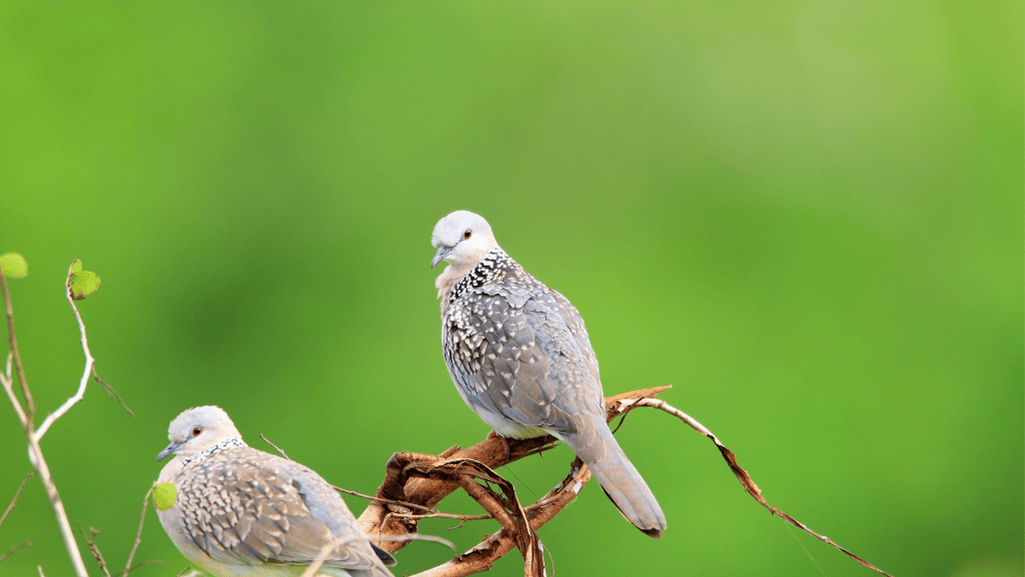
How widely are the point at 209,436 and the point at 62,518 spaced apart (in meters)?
0.57

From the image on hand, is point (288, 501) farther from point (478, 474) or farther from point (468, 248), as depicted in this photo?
point (468, 248)

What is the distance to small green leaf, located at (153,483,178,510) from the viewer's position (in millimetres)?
898

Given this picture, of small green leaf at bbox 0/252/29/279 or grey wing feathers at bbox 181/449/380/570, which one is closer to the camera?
small green leaf at bbox 0/252/29/279

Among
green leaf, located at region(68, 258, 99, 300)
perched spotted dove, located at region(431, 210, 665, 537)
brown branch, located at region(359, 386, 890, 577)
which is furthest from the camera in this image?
perched spotted dove, located at region(431, 210, 665, 537)

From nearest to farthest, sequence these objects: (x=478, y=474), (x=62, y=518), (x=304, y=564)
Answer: (x=62, y=518)
(x=478, y=474)
(x=304, y=564)

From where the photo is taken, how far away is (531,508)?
1.19 metres

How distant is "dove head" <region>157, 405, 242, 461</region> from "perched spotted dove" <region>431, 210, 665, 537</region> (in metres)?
0.46

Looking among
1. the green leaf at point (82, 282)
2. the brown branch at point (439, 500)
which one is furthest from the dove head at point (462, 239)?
the green leaf at point (82, 282)

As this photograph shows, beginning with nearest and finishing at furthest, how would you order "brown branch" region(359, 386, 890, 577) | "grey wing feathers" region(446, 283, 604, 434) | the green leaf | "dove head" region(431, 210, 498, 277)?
the green leaf < "brown branch" region(359, 386, 890, 577) < "grey wing feathers" region(446, 283, 604, 434) < "dove head" region(431, 210, 498, 277)

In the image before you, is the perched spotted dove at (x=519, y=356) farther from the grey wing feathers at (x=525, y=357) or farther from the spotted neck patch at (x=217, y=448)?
the spotted neck patch at (x=217, y=448)

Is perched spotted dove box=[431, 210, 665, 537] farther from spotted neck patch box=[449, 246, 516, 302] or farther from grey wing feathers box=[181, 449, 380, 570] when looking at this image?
grey wing feathers box=[181, 449, 380, 570]

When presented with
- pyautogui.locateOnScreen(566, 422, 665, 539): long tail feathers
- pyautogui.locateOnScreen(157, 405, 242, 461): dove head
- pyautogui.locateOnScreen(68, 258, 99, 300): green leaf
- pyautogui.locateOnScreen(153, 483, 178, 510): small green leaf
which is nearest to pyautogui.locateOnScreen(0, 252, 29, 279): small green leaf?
pyautogui.locateOnScreen(68, 258, 99, 300): green leaf

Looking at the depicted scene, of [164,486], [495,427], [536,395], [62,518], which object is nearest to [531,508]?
[536,395]

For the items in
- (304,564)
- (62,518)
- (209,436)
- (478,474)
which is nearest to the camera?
(62,518)
